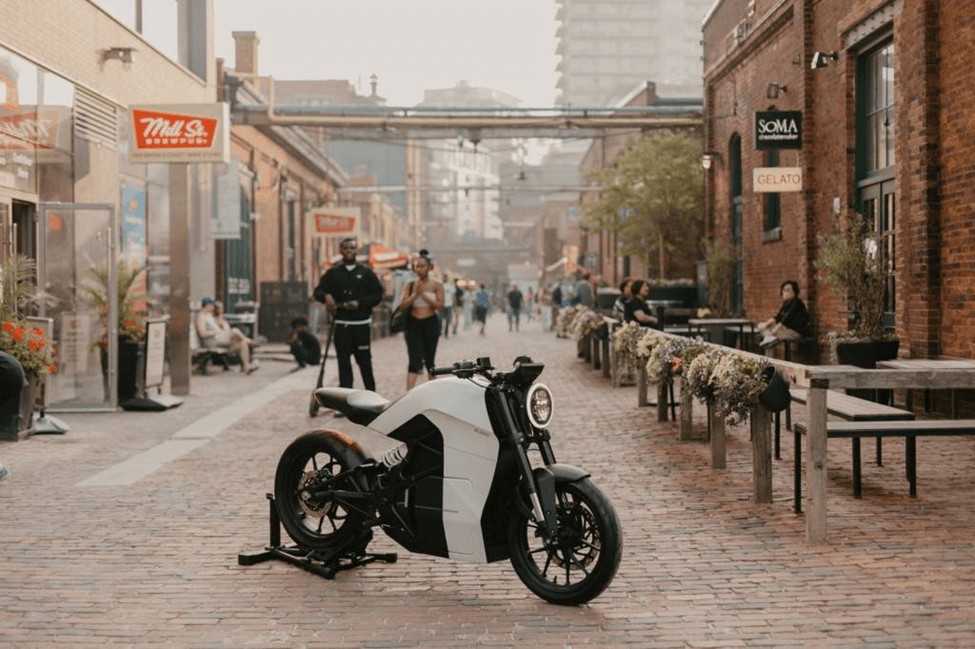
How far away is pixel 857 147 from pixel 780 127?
1968mm

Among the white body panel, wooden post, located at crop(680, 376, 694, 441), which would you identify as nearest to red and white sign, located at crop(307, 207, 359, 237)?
wooden post, located at crop(680, 376, 694, 441)

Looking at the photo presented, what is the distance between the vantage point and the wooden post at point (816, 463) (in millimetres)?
6750

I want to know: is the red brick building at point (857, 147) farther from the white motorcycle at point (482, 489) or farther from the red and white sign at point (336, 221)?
the red and white sign at point (336, 221)

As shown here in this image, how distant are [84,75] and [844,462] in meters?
12.6

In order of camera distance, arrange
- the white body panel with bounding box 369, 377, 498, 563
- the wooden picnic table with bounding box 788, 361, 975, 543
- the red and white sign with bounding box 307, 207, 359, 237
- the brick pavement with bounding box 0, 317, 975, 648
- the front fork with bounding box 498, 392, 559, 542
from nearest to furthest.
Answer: the brick pavement with bounding box 0, 317, 975, 648 → the front fork with bounding box 498, 392, 559, 542 → the white body panel with bounding box 369, 377, 498, 563 → the wooden picnic table with bounding box 788, 361, 975, 543 → the red and white sign with bounding box 307, 207, 359, 237

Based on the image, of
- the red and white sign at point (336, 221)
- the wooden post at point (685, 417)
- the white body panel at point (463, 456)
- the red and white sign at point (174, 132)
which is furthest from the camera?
the red and white sign at point (336, 221)

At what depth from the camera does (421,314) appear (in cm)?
1430

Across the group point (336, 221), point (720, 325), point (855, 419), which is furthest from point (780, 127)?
point (336, 221)

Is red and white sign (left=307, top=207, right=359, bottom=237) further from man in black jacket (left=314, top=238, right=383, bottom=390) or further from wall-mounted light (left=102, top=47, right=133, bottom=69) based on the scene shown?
man in black jacket (left=314, top=238, right=383, bottom=390)

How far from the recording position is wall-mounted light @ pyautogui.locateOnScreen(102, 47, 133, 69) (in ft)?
60.3

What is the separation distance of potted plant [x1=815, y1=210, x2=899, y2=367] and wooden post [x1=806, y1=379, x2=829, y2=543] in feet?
21.2

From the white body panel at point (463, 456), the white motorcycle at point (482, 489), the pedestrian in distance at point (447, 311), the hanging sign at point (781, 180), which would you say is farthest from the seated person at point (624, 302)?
the pedestrian in distance at point (447, 311)

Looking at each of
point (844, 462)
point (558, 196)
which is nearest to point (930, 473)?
point (844, 462)

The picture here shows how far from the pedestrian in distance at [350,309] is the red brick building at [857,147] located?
229 inches
